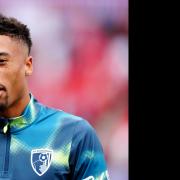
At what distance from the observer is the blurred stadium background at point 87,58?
2.32m

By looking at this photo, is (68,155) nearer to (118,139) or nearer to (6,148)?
(6,148)

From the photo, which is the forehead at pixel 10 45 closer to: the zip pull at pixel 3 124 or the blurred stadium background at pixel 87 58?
the zip pull at pixel 3 124

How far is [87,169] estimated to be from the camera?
1.60m

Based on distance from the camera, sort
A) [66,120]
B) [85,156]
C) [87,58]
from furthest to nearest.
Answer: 1. [87,58]
2. [66,120]
3. [85,156]

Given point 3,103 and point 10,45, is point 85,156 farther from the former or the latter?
point 10,45

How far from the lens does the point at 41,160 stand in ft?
5.39

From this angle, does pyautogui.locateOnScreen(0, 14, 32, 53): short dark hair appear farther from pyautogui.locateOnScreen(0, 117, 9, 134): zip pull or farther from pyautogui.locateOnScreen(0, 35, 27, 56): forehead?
pyautogui.locateOnScreen(0, 117, 9, 134): zip pull

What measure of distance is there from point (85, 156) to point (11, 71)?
429 millimetres

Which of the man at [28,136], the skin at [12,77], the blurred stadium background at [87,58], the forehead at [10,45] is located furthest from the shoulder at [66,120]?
the blurred stadium background at [87,58]

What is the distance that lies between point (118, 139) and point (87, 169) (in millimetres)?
742

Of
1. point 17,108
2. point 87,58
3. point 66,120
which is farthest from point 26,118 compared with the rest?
point 87,58

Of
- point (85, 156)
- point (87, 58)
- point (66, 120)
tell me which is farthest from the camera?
point (87, 58)

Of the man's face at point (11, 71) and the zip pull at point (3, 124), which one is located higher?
the man's face at point (11, 71)
